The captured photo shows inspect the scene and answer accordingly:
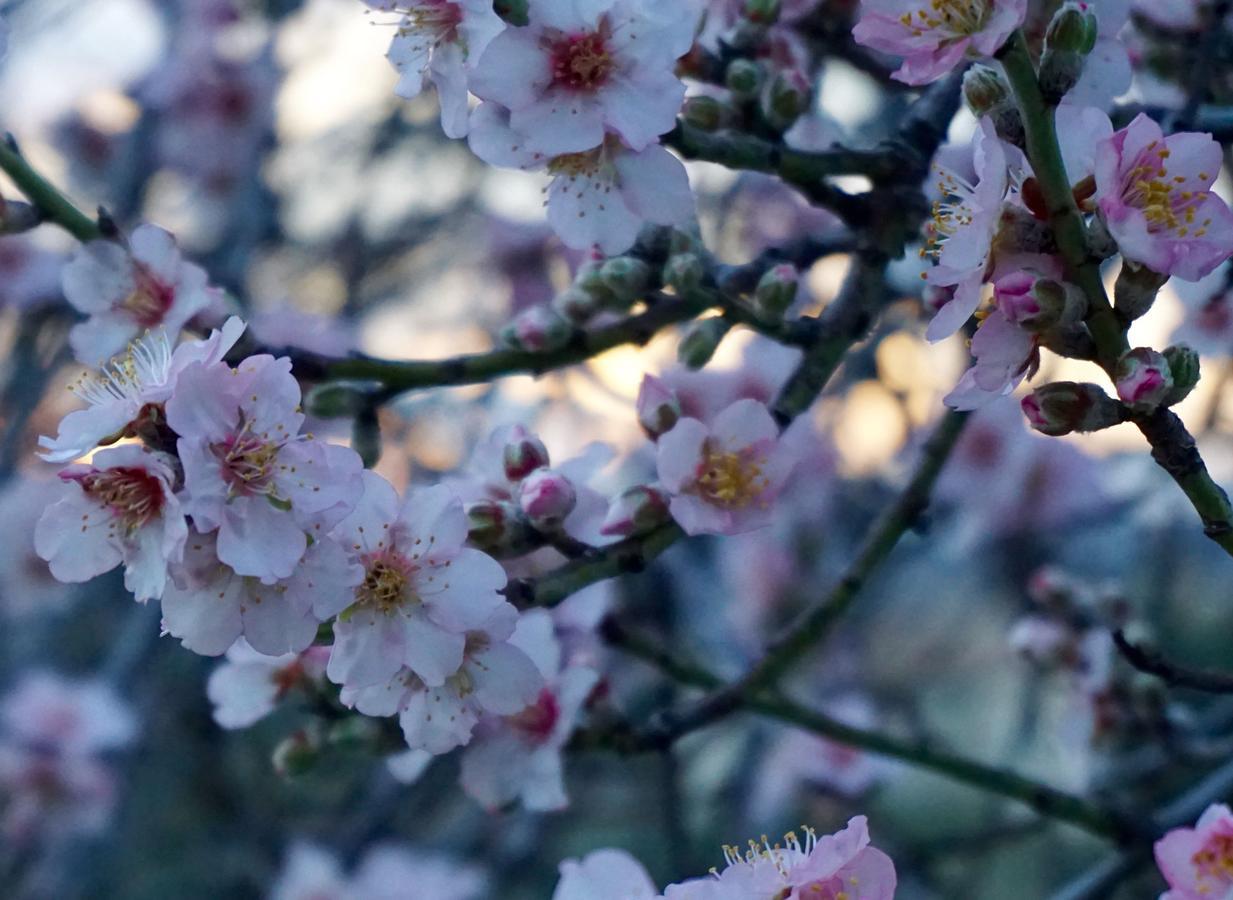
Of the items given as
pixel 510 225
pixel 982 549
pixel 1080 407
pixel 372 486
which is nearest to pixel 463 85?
pixel 372 486

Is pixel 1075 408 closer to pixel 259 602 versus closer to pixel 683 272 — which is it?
pixel 683 272

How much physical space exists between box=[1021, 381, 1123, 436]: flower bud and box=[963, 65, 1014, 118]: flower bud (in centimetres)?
22

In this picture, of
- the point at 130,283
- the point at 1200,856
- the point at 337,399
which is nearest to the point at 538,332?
the point at 337,399

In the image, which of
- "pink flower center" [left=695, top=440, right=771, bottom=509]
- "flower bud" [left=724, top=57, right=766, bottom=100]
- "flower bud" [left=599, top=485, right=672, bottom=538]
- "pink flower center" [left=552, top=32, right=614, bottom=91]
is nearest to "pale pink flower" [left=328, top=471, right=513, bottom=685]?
"flower bud" [left=599, top=485, right=672, bottom=538]

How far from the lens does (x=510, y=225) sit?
353 centimetres

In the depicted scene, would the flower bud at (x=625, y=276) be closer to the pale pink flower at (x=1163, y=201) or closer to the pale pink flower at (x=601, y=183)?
the pale pink flower at (x=601, y=183)

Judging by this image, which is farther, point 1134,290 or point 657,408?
point 657,408

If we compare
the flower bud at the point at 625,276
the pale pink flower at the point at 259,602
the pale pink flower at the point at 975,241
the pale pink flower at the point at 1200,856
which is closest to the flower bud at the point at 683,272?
the flower bud at the point at 625,276

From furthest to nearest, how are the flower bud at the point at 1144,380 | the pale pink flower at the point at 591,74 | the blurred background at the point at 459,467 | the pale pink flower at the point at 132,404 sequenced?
the blurred background at the point at 459,467, the pale pink flower at the point at 591,74, the pale pink flower at the point at 132,404, the flower bud at the point at 1144,380

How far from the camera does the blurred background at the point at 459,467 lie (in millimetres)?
3062

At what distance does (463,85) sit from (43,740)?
11.5 feet

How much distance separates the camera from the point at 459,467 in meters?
2.56

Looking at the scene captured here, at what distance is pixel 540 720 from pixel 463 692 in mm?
354

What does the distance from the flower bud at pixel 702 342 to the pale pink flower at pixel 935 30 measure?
0.40 m
